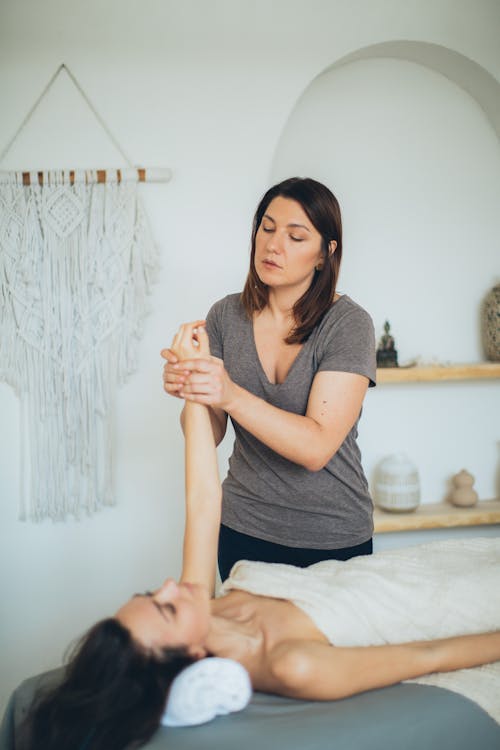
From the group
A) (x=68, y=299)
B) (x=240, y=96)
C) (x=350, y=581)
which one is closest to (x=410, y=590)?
(x=350, y=581)

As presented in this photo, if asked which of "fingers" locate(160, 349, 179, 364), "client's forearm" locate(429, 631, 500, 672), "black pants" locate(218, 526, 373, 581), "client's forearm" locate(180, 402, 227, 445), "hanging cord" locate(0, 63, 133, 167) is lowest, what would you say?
"client's forearm" locate(429, 631, 500, 672)

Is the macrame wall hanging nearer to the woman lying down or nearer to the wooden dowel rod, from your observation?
the wooden dowel rod

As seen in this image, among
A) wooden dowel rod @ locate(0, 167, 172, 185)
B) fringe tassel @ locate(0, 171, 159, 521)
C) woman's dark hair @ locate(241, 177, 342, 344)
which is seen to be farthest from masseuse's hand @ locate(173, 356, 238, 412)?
wooden dowel rod @ locate(0, 167, 172, 185)

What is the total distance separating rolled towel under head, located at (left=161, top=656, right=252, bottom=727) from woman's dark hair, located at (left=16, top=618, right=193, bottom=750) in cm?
3

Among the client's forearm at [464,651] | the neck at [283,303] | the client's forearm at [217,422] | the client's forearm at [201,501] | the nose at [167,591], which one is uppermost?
the neck at [283,303]

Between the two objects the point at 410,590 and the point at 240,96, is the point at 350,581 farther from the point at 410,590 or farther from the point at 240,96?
the point at 240,96

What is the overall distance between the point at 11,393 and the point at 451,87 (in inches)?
82.3

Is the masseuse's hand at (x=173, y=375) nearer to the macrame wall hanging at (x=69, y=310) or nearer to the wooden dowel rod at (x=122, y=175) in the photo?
the macrame wall hanging at (x=69, y=310)

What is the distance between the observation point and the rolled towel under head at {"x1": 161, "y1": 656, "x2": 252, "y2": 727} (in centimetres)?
119

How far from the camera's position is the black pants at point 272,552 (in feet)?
5.67

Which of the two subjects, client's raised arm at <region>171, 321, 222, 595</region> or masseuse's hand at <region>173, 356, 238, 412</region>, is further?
client's raised arm at <region>171, 321, 222, 595</region>

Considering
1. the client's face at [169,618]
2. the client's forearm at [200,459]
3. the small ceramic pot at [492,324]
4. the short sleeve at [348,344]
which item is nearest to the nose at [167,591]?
the client's face at [169,618]

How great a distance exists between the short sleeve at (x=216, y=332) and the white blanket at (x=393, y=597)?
1.74ft

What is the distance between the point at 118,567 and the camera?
2.65 meters
